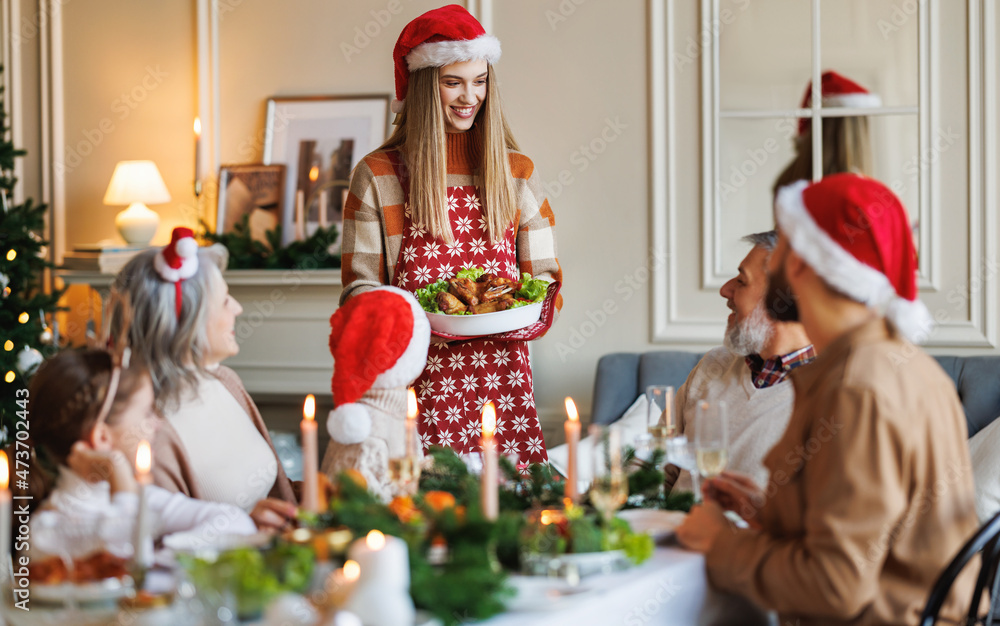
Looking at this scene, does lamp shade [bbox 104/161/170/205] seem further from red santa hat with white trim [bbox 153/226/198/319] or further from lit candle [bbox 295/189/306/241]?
red santa hat with white trim [bbox 153/226/198/319]

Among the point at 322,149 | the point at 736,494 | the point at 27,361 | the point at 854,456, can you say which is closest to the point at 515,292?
the point at 736,494

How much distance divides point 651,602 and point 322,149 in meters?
3.33

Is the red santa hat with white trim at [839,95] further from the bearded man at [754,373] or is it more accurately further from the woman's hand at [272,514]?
the woman's hand at [272,514]

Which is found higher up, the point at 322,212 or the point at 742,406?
the point at 322,212

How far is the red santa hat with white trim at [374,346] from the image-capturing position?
190 centimetres

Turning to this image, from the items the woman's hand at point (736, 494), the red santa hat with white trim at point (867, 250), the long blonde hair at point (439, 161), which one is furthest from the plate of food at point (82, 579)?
the long blonde hair at point (439, 161)

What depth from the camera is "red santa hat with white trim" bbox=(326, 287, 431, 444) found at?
190 cm

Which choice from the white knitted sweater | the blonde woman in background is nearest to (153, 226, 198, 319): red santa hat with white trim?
the white knitted sweater

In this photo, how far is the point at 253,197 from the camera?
4.46m

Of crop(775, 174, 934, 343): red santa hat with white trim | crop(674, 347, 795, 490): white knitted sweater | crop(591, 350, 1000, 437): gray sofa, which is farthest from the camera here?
crop(591, 350, 1000, 437): gray sofa

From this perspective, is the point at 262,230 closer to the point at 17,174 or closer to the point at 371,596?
Answer: the point at 17,174

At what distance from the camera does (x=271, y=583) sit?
1235 mm

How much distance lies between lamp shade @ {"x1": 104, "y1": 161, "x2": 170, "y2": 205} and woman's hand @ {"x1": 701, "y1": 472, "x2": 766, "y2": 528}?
11.1 feet

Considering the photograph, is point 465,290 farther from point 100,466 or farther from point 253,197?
point 253,197
